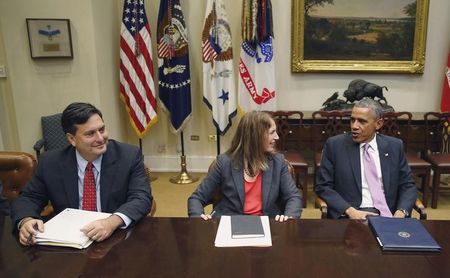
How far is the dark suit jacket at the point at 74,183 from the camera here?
5.95ft

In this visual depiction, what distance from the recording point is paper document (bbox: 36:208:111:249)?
1426mm

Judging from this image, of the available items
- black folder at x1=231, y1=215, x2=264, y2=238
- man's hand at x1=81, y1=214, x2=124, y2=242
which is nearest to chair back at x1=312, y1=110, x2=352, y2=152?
black folder at x1=231, y1=215, x2=264, y2=238

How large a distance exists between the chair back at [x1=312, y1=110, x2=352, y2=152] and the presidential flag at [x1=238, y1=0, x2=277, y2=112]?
61 centimetres

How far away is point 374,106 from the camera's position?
2.37 m

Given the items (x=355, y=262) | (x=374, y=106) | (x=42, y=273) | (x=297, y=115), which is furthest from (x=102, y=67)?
(x=355, y=262)

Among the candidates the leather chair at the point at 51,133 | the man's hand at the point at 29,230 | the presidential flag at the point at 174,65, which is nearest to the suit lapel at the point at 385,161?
the man's hand at the point at 29,230

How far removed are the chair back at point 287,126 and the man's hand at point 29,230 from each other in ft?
9.16

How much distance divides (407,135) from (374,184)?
6.42ft

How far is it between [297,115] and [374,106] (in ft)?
5.97

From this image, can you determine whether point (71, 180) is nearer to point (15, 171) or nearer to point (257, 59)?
point (15, 171)

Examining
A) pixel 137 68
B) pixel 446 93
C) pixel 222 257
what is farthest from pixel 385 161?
pixel 137 68

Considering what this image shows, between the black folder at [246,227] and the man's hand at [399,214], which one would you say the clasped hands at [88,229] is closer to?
the black folder at [246,227]

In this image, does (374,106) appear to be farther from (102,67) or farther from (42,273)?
(102,67)

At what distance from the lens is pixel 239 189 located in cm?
206
